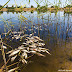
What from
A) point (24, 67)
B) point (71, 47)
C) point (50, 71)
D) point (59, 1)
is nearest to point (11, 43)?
point (24, 67)

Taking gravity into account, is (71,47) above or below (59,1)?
below

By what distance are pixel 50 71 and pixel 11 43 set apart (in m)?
1.32

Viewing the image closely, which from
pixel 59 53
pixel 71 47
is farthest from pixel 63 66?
pixel 71 47

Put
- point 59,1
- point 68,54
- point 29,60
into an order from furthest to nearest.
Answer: point 59,1 → point 68,54 → point 29,60

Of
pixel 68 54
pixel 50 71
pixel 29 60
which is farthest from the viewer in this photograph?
pixel 68 54

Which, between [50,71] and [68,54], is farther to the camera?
[68,54]

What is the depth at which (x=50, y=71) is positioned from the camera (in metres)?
1.31

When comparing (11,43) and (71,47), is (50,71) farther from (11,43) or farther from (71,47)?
(11,43)

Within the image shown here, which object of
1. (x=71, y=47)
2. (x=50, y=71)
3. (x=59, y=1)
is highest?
(x=59, y=1)

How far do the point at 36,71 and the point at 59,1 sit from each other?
1962 mm

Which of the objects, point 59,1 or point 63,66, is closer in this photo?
point 63,66

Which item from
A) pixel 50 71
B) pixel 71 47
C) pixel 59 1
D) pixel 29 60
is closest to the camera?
pixel 50 71

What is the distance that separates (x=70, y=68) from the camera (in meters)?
1.35

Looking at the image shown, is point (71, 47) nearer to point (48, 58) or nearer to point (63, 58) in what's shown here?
point (63, 58)
